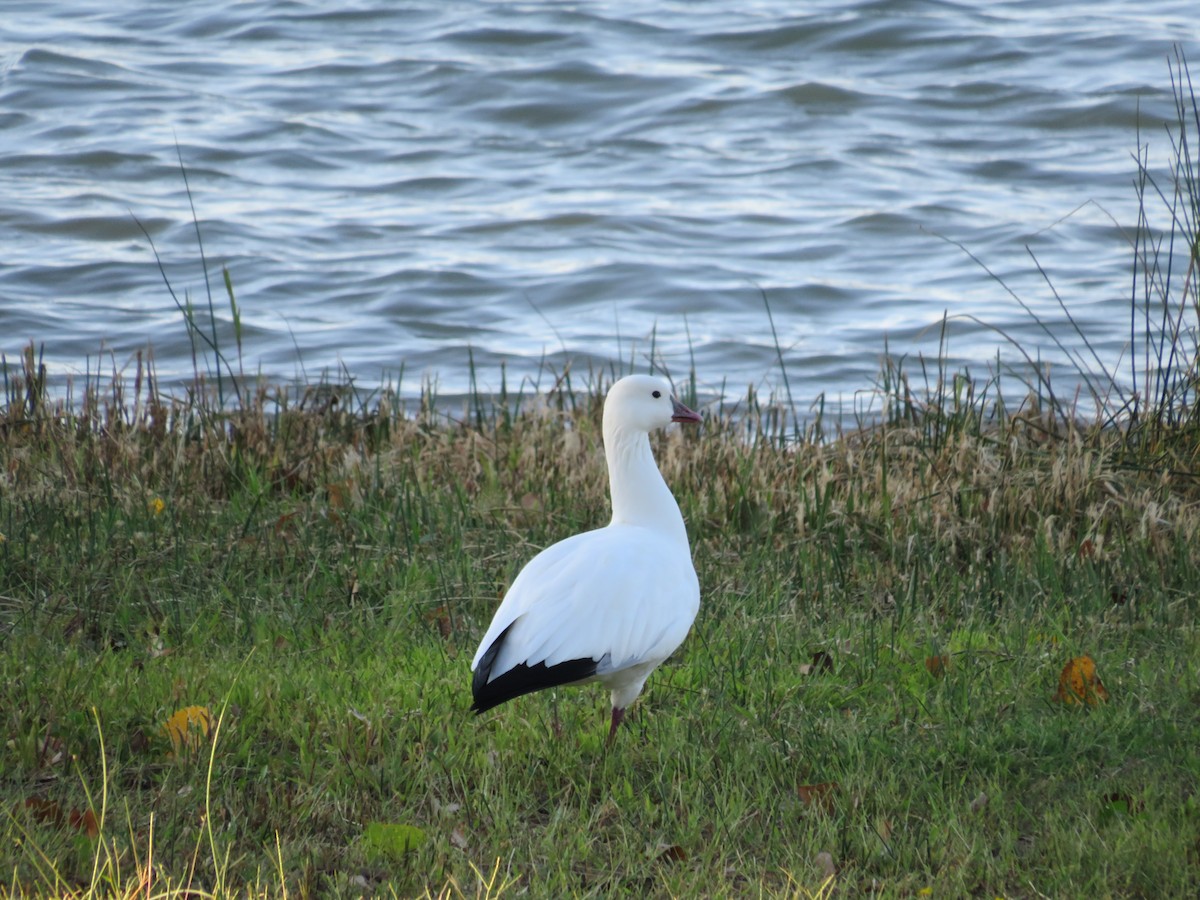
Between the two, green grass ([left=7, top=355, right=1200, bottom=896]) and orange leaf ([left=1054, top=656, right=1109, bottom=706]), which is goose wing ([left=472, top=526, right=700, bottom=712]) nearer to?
green grass ([left=7, top=355, right=1200, bottom=896])

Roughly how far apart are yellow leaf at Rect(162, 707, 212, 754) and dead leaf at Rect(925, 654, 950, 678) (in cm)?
219

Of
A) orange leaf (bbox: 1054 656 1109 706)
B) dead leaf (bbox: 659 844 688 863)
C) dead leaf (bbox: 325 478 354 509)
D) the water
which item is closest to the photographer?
dead leaf (bbox: 659 844 688 863)

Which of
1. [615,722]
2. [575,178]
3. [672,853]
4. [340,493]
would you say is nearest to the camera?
[672,853]

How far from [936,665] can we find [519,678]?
61.3 inches

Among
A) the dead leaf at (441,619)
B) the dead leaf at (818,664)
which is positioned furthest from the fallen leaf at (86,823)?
the dead leaf at (818,664)

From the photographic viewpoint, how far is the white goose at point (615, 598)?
3.69m

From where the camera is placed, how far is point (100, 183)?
48.3 feet

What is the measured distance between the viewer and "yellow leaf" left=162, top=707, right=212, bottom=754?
12.7ft

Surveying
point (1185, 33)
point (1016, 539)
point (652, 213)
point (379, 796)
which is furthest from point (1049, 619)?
point (1185, 33)

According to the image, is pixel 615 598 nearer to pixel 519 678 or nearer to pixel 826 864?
pixel 519 678

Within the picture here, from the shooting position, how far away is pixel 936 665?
452 centimetres

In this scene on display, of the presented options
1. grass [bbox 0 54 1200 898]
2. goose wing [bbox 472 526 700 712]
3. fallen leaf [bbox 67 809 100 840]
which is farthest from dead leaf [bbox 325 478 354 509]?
fallen leaf [bbox 67 809 100 840]

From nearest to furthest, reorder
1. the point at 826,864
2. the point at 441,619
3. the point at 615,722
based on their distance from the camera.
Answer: the point at 826,864 → the point at 615,722 → the point at 441,619

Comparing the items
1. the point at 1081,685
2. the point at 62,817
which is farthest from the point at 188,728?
the point at 1081,685
